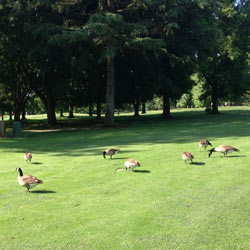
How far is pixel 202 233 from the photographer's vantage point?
16.9ft

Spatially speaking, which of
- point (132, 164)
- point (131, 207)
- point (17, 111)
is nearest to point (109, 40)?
point (132, 164)

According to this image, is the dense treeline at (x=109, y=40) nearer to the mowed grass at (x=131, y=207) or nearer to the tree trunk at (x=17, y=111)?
the tree trunk at (x=17, y=111)

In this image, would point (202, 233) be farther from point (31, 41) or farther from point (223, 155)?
point (31, 41)

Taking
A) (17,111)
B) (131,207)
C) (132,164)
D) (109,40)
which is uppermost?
(109,40)

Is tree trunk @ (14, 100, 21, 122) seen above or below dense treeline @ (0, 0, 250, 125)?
below

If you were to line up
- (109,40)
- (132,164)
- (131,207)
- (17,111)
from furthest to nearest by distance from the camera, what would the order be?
(17,111) → (109,40) → (132,164) → (131,207)

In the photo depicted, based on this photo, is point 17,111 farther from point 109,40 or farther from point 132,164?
point 132,164

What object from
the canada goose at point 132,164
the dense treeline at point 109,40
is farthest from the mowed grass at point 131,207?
the dense treeline at point 109,40

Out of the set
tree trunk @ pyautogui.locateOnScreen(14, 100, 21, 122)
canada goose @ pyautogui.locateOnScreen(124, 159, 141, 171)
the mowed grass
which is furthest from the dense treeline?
the mowed grass

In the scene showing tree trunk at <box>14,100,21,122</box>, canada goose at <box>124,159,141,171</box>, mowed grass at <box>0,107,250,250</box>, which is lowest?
mowed grass at <box>0,107,250,250</box>

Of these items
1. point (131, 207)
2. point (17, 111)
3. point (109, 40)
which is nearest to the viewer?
point (131, 207)

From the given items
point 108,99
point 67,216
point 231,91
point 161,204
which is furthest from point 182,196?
point 231,91

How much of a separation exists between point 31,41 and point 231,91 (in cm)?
3527

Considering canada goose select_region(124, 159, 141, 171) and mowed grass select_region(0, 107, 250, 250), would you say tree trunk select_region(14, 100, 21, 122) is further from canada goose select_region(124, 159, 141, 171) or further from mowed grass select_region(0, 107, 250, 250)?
canada goose select_region(124, 159, 141, 171)
